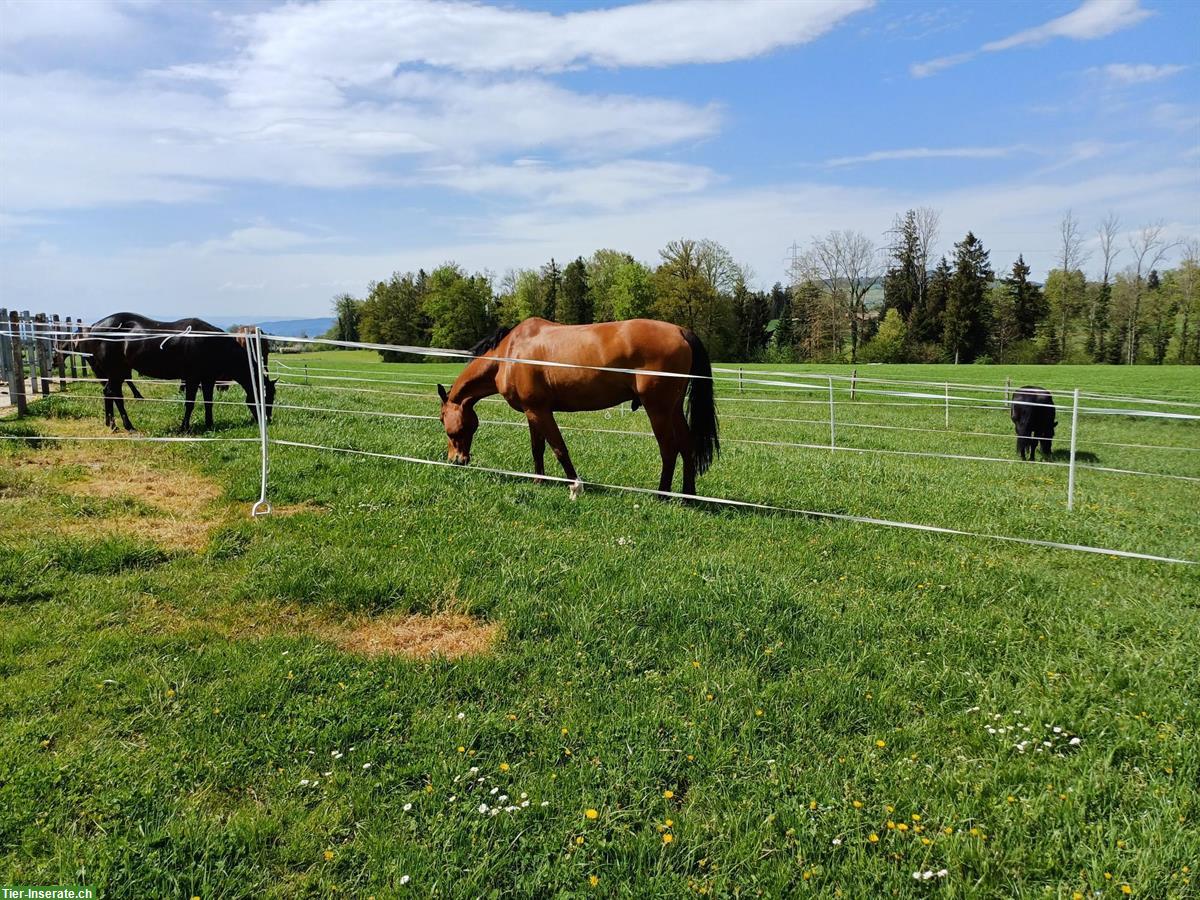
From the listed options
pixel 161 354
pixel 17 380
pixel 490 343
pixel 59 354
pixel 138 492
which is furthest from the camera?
pixel 59 354

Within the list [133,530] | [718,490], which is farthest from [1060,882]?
[133,530]

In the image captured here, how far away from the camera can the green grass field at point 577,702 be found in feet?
8.29

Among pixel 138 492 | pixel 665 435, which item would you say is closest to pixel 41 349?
pixel 138 492

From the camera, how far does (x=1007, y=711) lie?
347 centimetres

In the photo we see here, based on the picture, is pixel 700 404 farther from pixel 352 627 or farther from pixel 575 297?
pixel 575 297

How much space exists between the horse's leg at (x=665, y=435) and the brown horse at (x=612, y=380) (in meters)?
0.01

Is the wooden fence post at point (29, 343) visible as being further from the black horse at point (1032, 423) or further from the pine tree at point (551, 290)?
the pine tree at point (551, 290)

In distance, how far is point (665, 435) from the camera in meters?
7.07

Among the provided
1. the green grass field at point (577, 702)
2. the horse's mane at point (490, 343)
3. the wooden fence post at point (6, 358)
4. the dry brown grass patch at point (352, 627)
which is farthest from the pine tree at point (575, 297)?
the dry brown grass patch at point (352, 627)

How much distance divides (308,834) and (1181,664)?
448cm

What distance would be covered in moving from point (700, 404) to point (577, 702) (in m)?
4.19

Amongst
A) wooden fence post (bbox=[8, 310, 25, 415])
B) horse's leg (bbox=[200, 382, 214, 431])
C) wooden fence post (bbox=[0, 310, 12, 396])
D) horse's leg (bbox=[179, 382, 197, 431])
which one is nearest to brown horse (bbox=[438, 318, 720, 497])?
horse's leg (bbox=[200, 382, 214, 431])

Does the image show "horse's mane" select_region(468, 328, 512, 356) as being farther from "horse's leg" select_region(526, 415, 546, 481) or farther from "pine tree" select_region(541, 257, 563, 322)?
"pine tree" select_region(541, 257, 563, 322)

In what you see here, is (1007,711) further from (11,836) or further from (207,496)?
(207,496)
